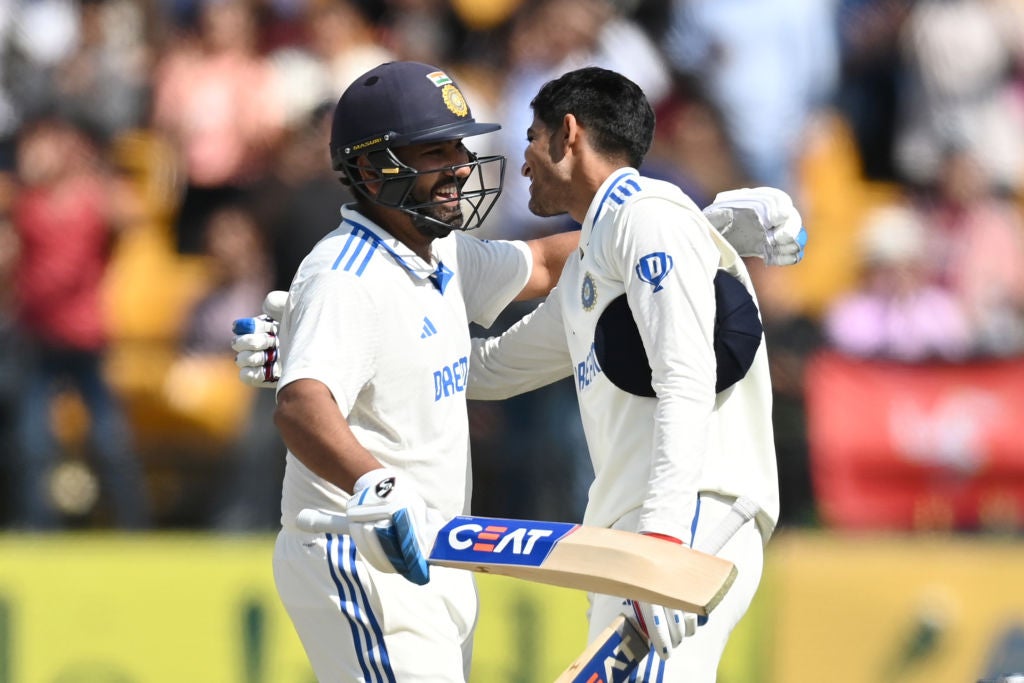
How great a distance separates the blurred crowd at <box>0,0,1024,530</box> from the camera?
29.1ft

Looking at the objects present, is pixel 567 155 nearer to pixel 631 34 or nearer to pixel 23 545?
pixel 23 545

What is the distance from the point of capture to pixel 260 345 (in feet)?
16.7

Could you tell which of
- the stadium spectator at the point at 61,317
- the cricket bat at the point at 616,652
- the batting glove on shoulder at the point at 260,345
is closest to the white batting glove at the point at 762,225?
the cricket bat at the point at 616,652

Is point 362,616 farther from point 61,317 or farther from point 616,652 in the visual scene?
point 61,317

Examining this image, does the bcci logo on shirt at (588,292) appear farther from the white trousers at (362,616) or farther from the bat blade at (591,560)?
the white trousers at (362,616)

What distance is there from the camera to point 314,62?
1052cm

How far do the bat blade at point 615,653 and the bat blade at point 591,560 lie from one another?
0.98 ft

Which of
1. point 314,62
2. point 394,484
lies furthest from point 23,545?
point 394,484

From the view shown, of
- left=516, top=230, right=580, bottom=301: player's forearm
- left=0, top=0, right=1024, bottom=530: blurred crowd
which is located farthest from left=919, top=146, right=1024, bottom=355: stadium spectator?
left=516, top=230, right=580, bottom=301: player's forearm

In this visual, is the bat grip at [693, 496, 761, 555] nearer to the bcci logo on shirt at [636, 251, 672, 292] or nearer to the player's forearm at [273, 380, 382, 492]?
the bcci logo on shirt at [636, 251, 672, 292]

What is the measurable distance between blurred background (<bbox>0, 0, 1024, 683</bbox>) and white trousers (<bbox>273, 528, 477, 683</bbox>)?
11.4ft

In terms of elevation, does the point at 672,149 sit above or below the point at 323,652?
above

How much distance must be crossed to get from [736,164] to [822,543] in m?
2.51

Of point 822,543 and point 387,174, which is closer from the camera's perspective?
point 387,174
